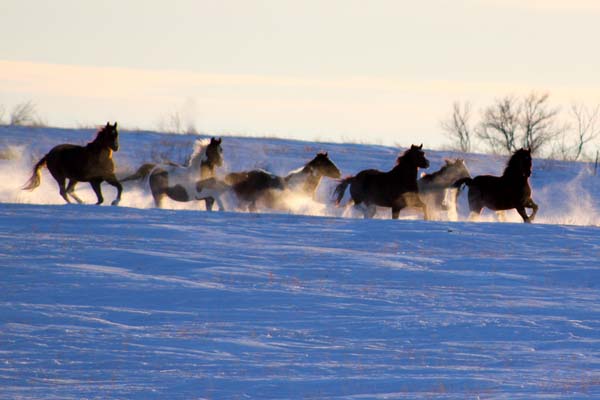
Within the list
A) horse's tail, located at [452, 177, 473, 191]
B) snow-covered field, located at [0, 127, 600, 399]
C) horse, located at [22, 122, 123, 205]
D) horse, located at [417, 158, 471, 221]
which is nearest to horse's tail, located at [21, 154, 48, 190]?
horse, located at [22, 122, 123, 205]

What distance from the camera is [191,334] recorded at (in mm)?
10797

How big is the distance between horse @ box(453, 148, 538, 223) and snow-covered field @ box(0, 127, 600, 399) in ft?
7.26

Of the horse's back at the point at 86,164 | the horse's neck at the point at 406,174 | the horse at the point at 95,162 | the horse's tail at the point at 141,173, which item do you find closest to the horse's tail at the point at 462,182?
the horse's neck at the point at 406,174

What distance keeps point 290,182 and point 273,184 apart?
31 centimetres

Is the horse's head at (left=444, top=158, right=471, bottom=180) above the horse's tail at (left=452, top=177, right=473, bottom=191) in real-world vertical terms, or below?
above

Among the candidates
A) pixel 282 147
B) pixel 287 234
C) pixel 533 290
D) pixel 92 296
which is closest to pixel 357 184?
pixel 287 234

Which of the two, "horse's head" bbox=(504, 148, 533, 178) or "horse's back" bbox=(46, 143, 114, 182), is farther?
"horse's head" bbox=(504, 148, 533, 178)

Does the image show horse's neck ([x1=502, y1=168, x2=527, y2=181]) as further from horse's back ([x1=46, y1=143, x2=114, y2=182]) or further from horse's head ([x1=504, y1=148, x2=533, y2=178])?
horse's back ([x1=46, y1=143, x2=114, y2=182])

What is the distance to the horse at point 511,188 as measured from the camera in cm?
2173

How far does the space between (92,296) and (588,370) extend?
4.93 m

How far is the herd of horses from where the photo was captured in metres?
20.9

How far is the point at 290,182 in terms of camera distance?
23.0 m

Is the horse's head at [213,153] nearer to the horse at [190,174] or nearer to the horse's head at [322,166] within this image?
the horse at [190,174]

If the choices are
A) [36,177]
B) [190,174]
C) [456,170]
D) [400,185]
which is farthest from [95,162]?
[456,170]
